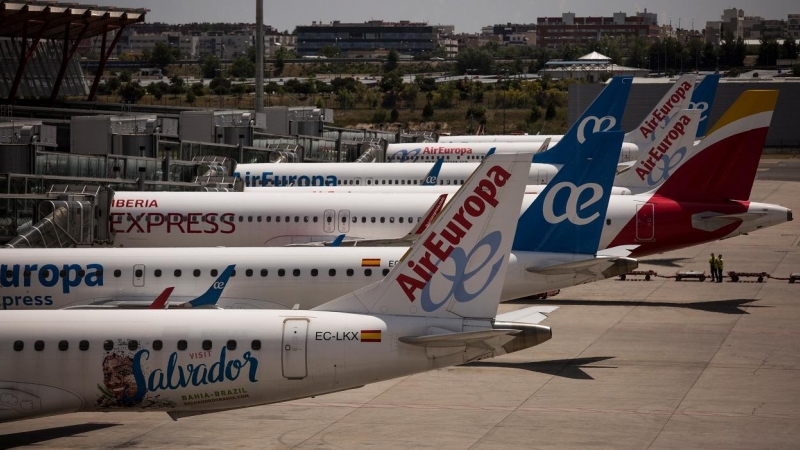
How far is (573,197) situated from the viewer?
3912cm

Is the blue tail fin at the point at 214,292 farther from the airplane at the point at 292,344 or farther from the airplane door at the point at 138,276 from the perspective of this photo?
the airplane at the point at 292,344

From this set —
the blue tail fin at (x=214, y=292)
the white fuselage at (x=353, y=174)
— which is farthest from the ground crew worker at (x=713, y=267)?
the blue tail fin at (x=214, y=292)

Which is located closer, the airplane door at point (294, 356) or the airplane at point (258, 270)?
the airplane door at point (294, 356)

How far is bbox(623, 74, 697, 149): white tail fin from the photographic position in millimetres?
69625

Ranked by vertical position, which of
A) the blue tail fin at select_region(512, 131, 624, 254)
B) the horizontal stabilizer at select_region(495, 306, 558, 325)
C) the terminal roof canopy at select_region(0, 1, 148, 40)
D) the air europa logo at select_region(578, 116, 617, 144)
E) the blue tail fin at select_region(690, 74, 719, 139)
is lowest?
the horizontal stabilizer at select_region(495, 306, 558, 325)

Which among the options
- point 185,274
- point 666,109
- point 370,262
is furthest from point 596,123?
point 185,274

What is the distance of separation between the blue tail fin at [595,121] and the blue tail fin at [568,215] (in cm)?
2724

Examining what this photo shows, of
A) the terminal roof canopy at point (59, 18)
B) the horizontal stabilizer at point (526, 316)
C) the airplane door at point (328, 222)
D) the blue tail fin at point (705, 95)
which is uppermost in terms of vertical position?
Result: the terminal roof canopy at point (59, 18)

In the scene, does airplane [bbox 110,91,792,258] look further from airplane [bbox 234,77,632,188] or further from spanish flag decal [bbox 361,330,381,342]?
spanish flag decal [bbox 361,330,381,342]

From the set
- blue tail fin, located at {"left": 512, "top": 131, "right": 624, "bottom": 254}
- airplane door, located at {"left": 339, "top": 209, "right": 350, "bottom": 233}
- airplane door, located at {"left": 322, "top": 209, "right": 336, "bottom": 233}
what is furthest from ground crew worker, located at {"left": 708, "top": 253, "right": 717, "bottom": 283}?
airplane door, located at {"left": 322, "top": 209, "right": 336, "bottom": 233}

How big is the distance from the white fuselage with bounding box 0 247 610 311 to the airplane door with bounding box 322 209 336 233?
41.1 feet

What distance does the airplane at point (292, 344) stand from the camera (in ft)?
82.8

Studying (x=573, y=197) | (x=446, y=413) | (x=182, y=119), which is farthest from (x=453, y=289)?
(x=182, y=119)

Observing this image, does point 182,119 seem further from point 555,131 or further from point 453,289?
point 555,131
